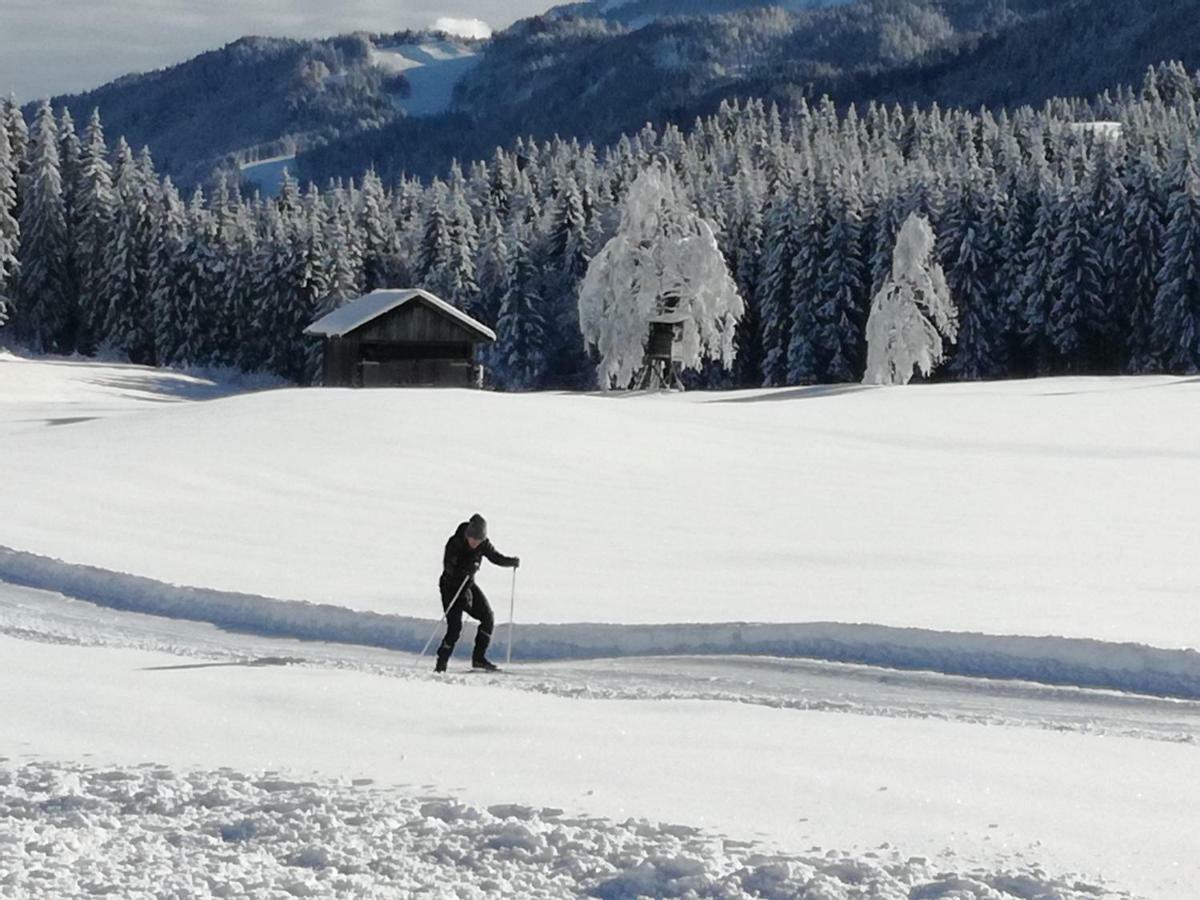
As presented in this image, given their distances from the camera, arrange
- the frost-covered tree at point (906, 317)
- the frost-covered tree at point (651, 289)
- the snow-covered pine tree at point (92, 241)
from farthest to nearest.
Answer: the snow-covered pine tree at point (92, 241), the frost-covered tree at point (651, 289), the frost-covered tree at point (906, 317)

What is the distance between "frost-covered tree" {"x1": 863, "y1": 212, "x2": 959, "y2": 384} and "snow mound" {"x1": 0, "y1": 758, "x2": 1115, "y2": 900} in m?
57.2

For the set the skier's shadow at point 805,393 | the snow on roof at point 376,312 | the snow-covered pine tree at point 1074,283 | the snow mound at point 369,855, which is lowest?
the snow mound at point 369,855

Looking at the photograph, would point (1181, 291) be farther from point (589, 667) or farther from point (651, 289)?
point (589, 667)

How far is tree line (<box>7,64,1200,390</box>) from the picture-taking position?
77.1 metres

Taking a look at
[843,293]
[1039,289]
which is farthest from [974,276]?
[843,293]

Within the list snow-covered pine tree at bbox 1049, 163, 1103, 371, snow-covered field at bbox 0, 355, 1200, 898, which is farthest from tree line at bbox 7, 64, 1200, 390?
snow-covered field at bbox 0, 355, 1200, 898

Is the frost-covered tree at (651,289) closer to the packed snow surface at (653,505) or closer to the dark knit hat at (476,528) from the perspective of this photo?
the packed snow surface at (653,505)

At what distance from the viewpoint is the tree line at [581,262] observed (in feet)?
253

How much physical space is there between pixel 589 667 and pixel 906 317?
51098 mm

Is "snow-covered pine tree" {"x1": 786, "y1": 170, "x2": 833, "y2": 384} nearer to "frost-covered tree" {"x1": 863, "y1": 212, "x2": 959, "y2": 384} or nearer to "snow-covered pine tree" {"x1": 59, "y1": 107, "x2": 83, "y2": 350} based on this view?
"frost-covered tree" {"x1": 863, "y1": 212, "x2": 959, "y2": 384}

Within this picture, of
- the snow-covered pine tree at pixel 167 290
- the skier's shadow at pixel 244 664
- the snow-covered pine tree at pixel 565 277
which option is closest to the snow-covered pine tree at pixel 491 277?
the snow-covered pine tree at pixel 565 277

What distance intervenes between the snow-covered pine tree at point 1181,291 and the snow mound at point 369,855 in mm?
69049

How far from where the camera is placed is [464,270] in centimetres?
9062

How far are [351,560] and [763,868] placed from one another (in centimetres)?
1398
